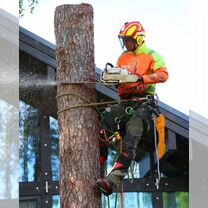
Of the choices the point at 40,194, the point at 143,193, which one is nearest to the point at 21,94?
the point at 40,194

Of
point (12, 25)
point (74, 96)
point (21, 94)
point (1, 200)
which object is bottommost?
point (1, 200)

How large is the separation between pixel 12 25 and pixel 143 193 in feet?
8.60

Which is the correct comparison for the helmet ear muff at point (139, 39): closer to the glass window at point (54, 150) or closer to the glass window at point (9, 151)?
the glass window at point (54, 150)

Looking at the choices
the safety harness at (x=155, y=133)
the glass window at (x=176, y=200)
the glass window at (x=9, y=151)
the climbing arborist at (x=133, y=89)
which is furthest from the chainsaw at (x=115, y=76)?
the glass window at (x=176, y=200)

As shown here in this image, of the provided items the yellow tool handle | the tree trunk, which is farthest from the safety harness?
the tree trunk

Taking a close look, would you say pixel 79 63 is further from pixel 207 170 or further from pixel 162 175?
pixel 207 170

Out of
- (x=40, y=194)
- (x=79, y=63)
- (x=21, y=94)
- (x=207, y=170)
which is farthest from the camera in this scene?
(x=207, y=170)

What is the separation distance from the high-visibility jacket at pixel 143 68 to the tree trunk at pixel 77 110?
522 millimetres

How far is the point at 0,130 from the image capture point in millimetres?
8734

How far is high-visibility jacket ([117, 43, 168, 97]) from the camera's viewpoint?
520 centimetres

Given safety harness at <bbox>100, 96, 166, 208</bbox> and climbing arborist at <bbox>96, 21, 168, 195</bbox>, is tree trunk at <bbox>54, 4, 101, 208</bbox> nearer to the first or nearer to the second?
safety harness at <bbox>100, 96, 166, 208</bbox>

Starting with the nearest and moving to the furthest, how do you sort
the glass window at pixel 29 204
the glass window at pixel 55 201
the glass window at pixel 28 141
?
the glass window at pixel 29 204 → the glass window at pixel 55 201 → the glass window at pixel 28 141

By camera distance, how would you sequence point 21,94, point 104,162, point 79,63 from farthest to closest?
point 21,94 → point 104,162 → point 79,63

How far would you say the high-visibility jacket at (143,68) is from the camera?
520cm
